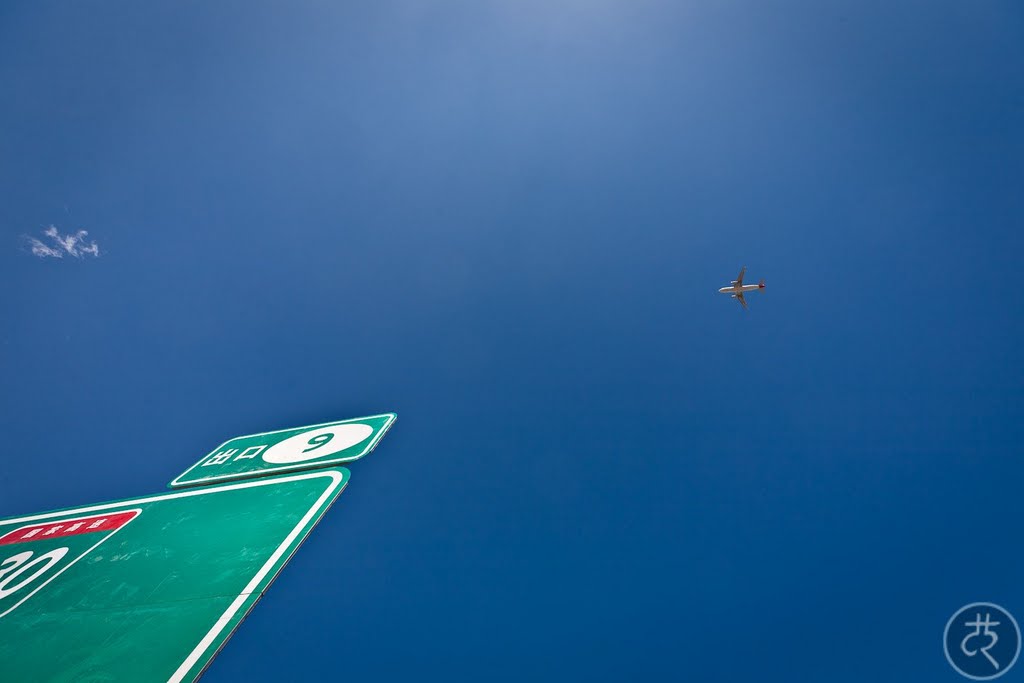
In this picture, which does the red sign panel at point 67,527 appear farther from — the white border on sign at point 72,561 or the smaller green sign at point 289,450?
the smaller green sign at point 289,450

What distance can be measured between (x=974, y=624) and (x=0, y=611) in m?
15.1

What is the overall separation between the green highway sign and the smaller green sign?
0.72 feet

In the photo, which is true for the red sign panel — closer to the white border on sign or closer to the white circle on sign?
the white border on sign

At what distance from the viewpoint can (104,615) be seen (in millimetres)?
2830

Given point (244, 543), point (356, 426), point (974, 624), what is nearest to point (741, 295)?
point (974, 624)

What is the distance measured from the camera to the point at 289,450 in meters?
4.75

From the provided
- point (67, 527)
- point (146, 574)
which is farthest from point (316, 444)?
point (67, 527)

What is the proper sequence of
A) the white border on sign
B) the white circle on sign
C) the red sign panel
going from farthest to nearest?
1. the white circle on sign
2. the red sign panel
3. the white border on sign

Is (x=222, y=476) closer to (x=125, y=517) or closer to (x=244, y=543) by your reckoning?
(x=125, y=517)

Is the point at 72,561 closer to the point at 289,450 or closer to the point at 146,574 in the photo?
the point at 146,574

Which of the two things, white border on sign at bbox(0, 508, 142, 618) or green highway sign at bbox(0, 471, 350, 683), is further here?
white border on sign at bbox(0, 508, 142, 618)

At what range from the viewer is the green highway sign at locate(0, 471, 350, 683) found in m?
2.45

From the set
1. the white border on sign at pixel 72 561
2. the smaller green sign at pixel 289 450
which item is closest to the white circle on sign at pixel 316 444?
the smaller green sign at pixel 289 450

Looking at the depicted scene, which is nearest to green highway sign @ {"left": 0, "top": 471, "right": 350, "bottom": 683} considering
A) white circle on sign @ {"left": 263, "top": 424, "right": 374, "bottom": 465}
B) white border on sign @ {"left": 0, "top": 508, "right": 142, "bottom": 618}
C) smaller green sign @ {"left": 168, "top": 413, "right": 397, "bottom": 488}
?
white border on sign @ {"left": 0, "top": 508, "right": 142, "bottom": 618}
